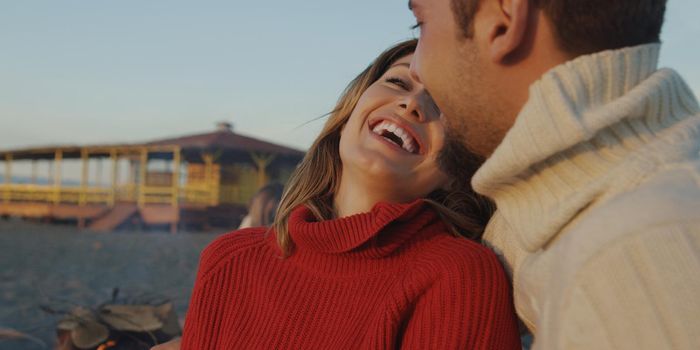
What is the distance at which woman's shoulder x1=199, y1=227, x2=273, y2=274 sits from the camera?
6.37 ft

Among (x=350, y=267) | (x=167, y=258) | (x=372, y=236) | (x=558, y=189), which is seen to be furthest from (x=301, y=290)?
(x=167, y=258)

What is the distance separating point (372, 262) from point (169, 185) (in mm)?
19170

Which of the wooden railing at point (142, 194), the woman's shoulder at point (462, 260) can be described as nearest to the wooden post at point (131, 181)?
the wooden railing at point (142, 194)

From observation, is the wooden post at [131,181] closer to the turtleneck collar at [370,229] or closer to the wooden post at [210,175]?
the wooden post at [210,175]

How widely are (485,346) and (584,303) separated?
1.93 feet

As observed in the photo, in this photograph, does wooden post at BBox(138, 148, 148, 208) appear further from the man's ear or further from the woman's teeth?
the man's ear

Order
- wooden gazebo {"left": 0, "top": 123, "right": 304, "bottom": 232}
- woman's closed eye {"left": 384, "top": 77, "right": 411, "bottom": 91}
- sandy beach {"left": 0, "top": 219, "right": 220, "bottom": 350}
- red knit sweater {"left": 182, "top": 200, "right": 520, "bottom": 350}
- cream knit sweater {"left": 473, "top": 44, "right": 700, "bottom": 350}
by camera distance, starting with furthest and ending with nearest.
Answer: wooden gazebo {"left": 0, "top": 123, "right": 304, "bottom": 232}, sandy beach {"left": 0, "top": 219, "right": 220, "bottom": 350}, woman's closed eye {"left": 384, "top": 77, "right": 411, "bottom": 91}, red knit sweater {"left": 182, "top": 200, "right": 520, "bottom": 350}, cream knit sweater {"left": 473, "top": 44, "right": 700, "bottom": 350}

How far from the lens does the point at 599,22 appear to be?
0.93 metres

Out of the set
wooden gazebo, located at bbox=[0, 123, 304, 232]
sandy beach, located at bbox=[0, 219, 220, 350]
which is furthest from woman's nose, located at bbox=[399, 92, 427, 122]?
wooden gazebo, located at bbox=[0, 123, 304, 232]

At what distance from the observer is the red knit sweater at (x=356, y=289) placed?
4.50ft

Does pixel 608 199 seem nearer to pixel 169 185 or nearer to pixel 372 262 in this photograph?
pixel 372 262

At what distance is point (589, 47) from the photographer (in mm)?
941

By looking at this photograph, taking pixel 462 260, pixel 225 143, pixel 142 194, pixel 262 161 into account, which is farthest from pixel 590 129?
pixel 142 194

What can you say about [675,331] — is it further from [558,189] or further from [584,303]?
[558,189]
